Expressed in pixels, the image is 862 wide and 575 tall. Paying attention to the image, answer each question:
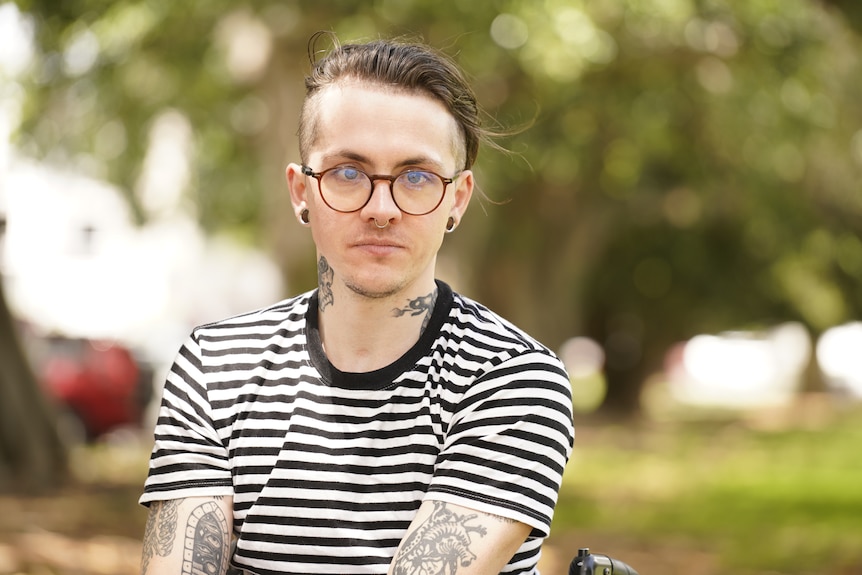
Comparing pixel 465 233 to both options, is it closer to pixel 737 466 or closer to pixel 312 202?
pixel 737 466

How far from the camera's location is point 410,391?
2.71 metres

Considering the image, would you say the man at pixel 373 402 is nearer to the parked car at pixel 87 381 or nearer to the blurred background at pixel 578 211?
the blurred background at pixel 578 211

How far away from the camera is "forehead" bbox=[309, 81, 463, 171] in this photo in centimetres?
271

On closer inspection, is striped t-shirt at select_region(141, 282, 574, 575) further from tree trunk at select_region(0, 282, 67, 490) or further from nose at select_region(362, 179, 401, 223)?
tree trunk at select_region(0, 282, 67, 490)

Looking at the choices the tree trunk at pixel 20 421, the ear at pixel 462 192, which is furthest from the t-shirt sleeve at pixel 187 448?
the tree trunk at pixel 20 421

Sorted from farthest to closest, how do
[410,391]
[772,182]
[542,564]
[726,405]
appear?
1. [726,405]
2. [772,182]
3. [542,564]
4. [410,391]

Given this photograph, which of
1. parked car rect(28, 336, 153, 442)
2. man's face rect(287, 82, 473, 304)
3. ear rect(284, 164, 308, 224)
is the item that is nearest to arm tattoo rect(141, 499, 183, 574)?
man's face rect(287, 82, 473, 304)

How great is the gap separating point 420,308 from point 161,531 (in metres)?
0.78

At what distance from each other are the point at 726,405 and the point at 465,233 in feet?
55.1

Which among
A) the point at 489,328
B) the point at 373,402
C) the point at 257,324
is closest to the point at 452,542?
the point at 373,402

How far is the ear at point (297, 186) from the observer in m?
2.90

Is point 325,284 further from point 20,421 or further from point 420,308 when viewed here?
point 20,421

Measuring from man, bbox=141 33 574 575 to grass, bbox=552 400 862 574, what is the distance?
6242 mm

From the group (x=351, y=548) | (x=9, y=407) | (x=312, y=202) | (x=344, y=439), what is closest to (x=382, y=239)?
(x=312, y=202)
